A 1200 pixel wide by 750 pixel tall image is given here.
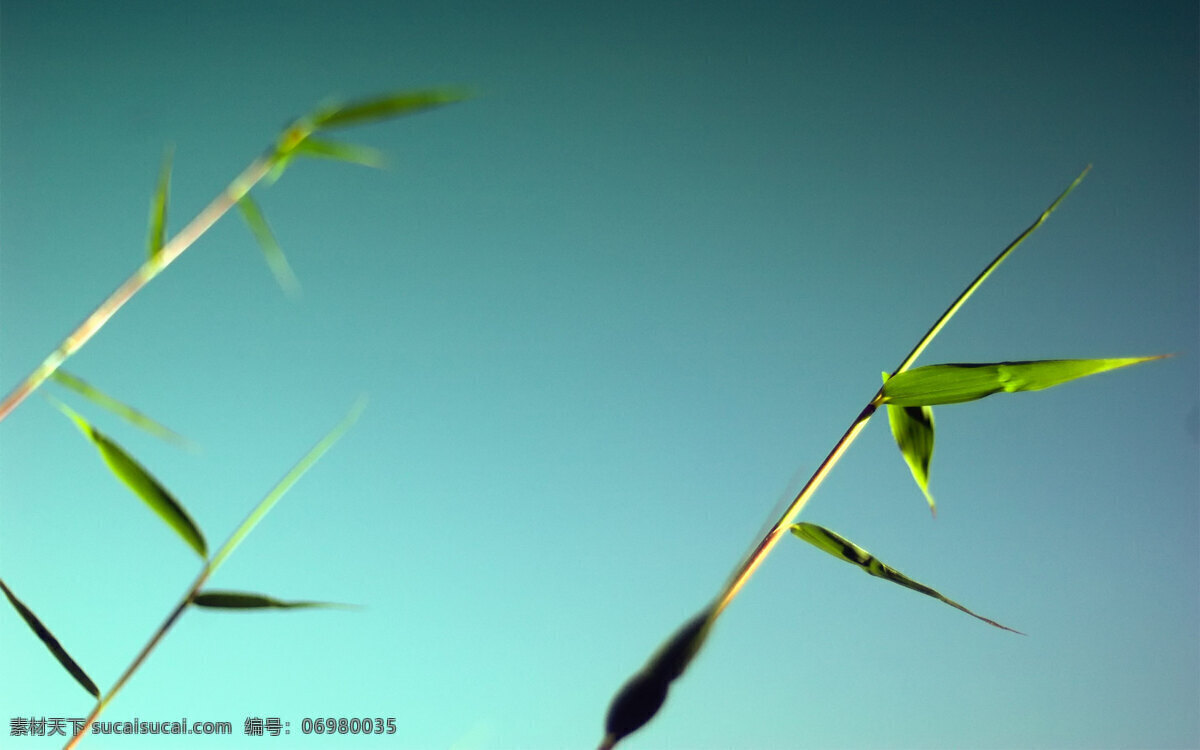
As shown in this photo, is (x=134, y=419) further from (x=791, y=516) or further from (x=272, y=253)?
(x=791, y=516)

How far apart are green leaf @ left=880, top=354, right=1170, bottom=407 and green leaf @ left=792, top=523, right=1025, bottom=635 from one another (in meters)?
0.13

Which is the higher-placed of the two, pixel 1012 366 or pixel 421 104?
pixel 1012 366

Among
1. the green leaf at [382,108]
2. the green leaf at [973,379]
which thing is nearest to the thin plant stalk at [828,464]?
the green leaf at [973,379]

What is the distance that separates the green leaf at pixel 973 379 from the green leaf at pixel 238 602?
56 centimetres

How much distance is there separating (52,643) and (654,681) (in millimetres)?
641

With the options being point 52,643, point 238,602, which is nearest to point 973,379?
point 238,602

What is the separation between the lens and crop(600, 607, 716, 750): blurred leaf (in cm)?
43

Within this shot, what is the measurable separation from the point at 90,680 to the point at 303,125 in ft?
1.89

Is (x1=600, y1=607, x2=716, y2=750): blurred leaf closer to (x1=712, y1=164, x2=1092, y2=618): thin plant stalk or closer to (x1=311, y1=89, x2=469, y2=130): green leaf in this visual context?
(x1=712, y1=164, x2=1092, y2=618): thin plant stalk

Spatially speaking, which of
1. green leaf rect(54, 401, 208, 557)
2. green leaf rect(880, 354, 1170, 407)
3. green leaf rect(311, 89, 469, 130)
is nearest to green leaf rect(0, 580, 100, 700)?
green leaf rect(54, 401, 208, 557)

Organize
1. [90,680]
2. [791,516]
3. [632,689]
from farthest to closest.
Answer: [90,680], [791,516], [632,689]

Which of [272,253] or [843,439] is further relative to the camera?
[272,253]

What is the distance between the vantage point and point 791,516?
58cm

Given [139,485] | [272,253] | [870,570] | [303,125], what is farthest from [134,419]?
[870,570]
